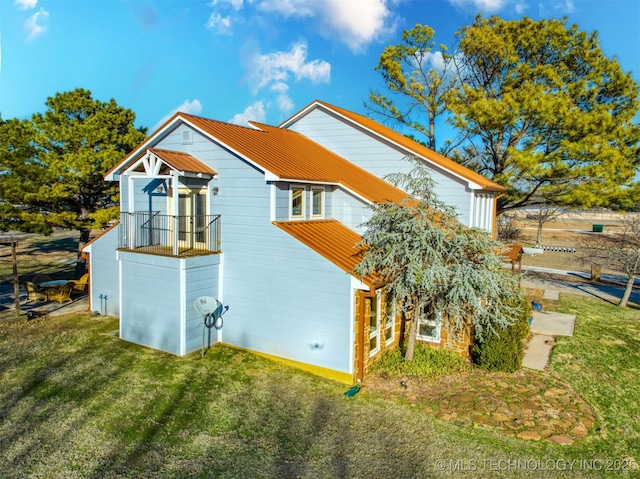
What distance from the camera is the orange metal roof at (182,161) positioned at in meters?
11.4

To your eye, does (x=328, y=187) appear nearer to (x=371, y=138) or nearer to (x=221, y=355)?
(x=371, y=138)

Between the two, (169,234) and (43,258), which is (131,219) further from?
(43,258)

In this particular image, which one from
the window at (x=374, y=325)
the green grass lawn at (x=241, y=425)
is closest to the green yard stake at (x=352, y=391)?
the green grass lawn at (x=241, y=425)

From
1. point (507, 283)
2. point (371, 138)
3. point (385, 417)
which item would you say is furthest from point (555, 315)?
point (385, 417)

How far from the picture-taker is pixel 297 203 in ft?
40.7

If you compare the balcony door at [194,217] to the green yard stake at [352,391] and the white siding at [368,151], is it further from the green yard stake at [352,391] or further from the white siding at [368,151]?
the white siding at [368,151]

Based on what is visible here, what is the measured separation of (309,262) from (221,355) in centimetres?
353

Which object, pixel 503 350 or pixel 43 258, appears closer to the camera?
Answer: pixel 503 350

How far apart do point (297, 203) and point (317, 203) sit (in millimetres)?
996

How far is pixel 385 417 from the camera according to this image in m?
8.60

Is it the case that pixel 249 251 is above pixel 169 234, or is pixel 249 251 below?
below

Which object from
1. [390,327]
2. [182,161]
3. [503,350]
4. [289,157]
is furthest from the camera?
[289,157]

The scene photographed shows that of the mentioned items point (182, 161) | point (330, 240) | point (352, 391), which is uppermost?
point (182, 161)

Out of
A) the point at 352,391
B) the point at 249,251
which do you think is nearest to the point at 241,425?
the point at 352,391
